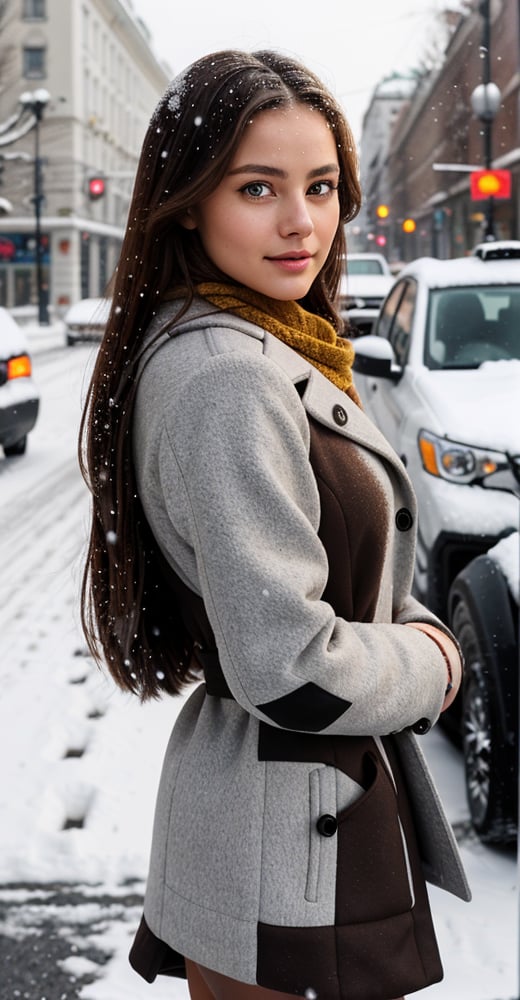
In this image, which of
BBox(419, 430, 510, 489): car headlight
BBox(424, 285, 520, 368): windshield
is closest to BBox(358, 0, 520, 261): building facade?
BBox(424, 285, 520, 368): windshield

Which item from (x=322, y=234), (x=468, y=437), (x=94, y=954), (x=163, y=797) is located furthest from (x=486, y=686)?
(x=322, y=234)

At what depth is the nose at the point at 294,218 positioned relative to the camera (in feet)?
3.42

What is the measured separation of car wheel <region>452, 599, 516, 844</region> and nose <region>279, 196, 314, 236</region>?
5.11 ft

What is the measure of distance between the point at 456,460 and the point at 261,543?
1284 millimetres

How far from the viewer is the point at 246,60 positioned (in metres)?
1.05

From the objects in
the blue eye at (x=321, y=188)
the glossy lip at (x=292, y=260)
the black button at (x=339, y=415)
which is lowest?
the black button at (x=339, y=415)

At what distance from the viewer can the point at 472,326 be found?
7.57 feet

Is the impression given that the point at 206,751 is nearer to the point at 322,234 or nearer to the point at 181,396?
the point at 181,396

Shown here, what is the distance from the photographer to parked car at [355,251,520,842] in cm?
201

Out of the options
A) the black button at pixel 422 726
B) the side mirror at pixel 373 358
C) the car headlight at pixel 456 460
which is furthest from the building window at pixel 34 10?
the black button at pixel 422 726

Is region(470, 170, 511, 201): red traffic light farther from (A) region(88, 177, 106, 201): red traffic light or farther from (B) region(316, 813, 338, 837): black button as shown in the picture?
(B) region(316, 813, 338, 837): black button

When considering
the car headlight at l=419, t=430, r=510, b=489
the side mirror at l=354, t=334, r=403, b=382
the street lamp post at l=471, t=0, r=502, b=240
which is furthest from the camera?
the side mirror at l=354, t=334, r=403, b=382

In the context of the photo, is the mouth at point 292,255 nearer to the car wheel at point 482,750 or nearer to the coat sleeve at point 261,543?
the coat sleeve at point 261,543

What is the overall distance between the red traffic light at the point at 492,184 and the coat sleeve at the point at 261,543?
35.1 inches
